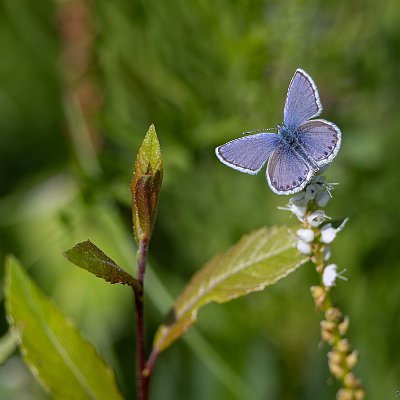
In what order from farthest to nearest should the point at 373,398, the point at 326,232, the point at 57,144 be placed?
the point at 57,144
the point at 373,398
the point at 326,232

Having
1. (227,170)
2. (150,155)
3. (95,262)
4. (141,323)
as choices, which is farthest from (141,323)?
(227,170)

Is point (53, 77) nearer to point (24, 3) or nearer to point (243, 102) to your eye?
point (24, 3)

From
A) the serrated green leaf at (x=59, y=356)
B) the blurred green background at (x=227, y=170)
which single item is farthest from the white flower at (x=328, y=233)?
the blurred green background at (x=227, y=170)

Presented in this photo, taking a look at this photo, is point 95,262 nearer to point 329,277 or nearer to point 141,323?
point 141,323

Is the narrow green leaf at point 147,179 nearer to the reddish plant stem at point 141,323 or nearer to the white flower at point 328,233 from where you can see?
the reddish plant stem at point 141,323


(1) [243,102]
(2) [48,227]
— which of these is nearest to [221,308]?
(1) [243,102]

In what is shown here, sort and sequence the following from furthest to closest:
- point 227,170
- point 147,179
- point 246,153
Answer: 1. point 227,170
2. point 246,153
3. point 147,179
